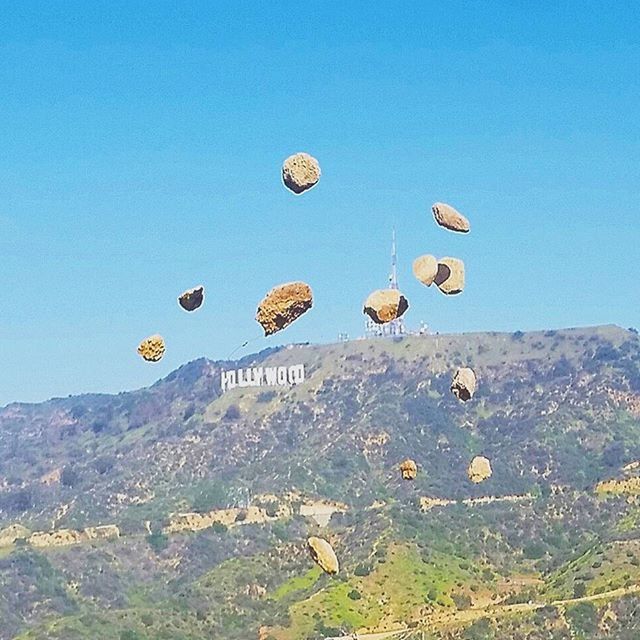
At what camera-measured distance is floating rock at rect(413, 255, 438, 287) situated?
77.6ft

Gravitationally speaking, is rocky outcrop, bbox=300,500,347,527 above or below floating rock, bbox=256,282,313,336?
below

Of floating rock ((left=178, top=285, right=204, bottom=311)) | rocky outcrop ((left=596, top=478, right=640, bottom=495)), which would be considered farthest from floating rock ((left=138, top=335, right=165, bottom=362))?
rocky outcrop ((left=596, top=478, right=640, bottom=495))

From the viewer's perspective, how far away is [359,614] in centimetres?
9994

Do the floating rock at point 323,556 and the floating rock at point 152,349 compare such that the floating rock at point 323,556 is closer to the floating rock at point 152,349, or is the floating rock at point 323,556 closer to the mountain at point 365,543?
the floating rock at point 152,349

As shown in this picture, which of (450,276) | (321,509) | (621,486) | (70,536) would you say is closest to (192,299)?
(450,276)

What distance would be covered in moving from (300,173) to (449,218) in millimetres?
3050

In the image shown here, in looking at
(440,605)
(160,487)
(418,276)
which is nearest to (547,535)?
(440,605)

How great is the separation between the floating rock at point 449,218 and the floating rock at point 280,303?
3247 mm

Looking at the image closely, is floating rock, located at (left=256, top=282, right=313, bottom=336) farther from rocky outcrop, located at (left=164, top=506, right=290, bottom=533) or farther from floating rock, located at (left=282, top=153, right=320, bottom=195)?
rocky outcrop, located at (left=164, top=506, right=290, bottom=533)

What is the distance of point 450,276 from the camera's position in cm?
2398

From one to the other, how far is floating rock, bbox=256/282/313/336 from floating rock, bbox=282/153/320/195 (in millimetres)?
1782

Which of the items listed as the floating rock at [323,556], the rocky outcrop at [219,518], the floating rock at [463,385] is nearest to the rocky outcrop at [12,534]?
the rocky outcrop at [219,518]

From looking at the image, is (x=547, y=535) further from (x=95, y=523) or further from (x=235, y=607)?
(x=95, y=523)

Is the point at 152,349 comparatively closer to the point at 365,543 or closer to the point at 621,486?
the point at 365,543
